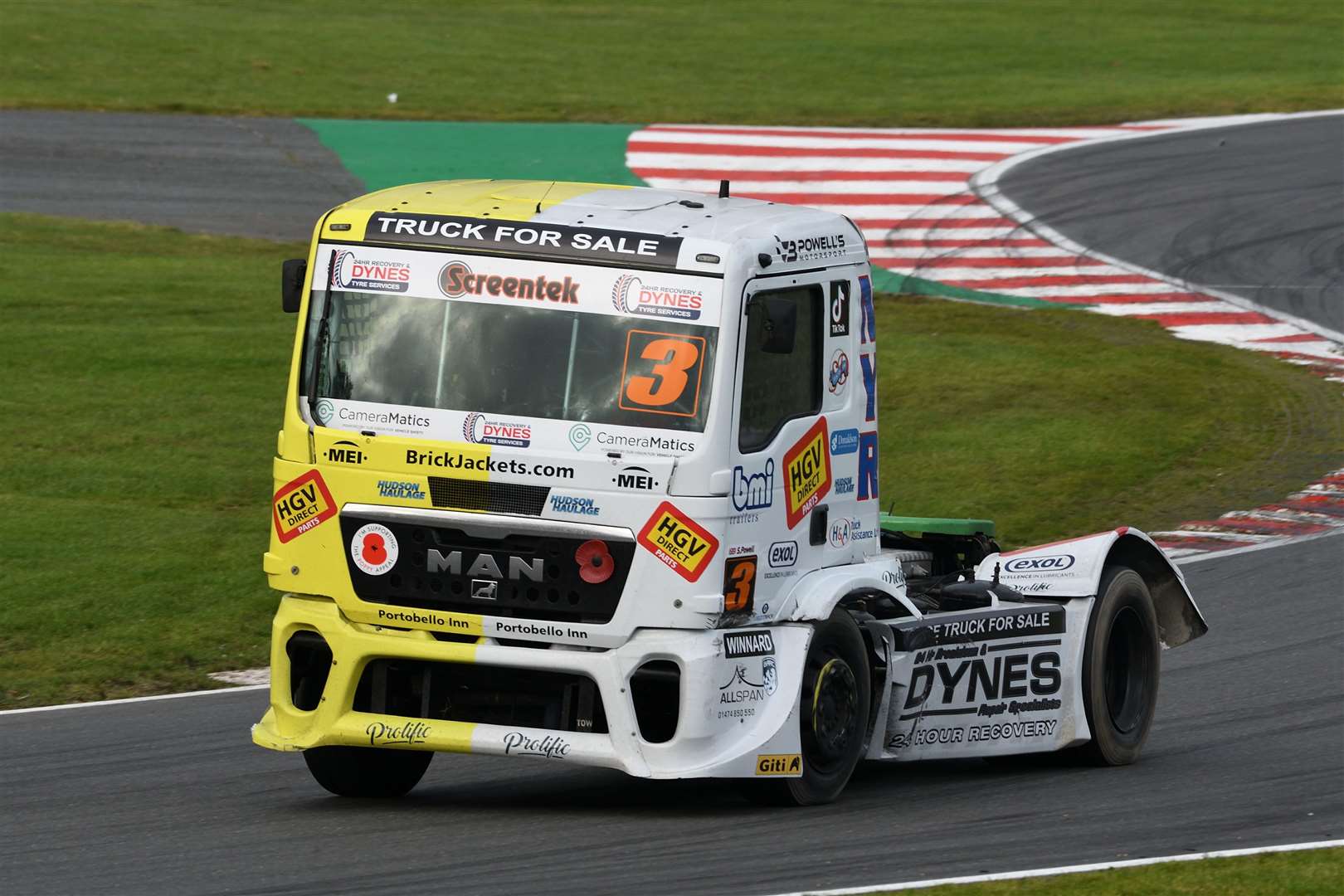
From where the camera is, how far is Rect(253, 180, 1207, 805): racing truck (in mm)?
8328

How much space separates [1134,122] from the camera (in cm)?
3019

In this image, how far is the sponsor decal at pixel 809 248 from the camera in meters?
8.71

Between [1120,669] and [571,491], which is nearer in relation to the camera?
[571,491]

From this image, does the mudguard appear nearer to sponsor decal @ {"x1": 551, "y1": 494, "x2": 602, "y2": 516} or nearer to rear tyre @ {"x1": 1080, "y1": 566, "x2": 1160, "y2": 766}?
rear tyre @ {"x1": 1080, "y1": 566, "x2": 1160, "y2": 766}

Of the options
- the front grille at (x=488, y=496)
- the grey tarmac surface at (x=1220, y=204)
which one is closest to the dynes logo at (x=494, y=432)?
the front grille at (x=488, y=496)

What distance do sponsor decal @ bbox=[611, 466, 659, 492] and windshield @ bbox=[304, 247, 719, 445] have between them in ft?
0.59

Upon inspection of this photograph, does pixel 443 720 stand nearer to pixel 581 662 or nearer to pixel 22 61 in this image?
pixel 581 662

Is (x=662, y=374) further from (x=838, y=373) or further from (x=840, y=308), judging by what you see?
(x=840, y=308)

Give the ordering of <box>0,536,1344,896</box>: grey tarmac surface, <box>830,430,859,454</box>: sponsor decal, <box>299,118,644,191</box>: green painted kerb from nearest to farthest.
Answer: <box>0,536,1344,896</box>: grey tarmac surface
<box>830,430,859,454</box>: sponsor decal
<box>299,118,644,191</box>: green painted kerb

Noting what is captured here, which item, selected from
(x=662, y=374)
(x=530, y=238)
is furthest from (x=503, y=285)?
(x=662, y=374)

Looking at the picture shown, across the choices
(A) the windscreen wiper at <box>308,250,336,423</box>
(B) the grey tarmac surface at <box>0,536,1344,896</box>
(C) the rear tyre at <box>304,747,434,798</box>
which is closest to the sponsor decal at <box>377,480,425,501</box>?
(A) the windscreen wiper at <box>308,250,336,423</box>

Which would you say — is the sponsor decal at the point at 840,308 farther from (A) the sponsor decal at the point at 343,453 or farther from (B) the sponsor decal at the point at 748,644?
(A) the sponsor decal at the point at 343,453

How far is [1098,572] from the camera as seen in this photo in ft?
33.7

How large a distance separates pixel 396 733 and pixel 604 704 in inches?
33.8
